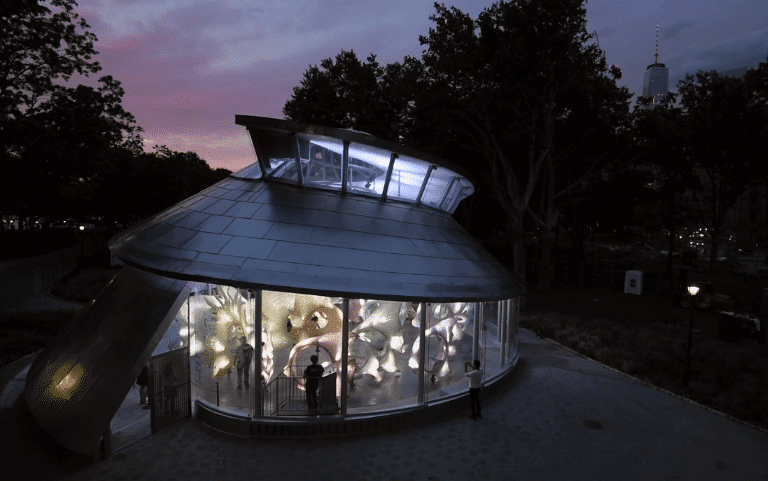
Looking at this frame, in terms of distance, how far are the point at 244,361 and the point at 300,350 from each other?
1650mm

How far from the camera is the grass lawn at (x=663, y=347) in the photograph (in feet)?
49.6

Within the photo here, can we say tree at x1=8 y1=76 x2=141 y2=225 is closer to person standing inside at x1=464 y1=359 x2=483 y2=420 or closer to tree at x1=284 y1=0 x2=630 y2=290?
tree at x1=284 y1=0 x2=630 y2=290

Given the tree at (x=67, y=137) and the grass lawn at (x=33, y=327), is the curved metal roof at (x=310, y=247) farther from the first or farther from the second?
the tree at (x=67, y=137)

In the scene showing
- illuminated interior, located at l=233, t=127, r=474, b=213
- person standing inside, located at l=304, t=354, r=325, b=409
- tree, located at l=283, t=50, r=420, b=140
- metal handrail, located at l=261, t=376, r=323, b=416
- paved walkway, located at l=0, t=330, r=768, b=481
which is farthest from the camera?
tree, located at l=283, t=50, r=420, b=140

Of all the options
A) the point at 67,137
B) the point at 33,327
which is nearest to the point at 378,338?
the point at 33,327

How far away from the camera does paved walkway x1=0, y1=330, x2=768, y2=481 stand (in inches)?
373

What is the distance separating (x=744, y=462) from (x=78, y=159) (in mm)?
30584

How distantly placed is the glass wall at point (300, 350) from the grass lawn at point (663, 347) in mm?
8547

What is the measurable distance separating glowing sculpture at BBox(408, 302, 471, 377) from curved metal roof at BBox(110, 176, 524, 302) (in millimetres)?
2088

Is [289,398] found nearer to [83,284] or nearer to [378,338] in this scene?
[378,338]

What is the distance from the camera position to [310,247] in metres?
11.7

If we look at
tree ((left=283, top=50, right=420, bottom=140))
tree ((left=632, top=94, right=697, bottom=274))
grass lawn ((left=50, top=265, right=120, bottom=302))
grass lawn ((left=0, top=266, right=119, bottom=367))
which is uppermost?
tree ((left=283, top=50, right=420, bottom=140))

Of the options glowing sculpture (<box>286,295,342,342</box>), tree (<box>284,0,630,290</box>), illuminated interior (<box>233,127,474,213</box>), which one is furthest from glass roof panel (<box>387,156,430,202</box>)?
tree (<box>284,0,630,290</box>)

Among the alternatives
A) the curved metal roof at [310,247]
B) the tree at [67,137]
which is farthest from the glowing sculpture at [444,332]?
the tree at [67,137]
